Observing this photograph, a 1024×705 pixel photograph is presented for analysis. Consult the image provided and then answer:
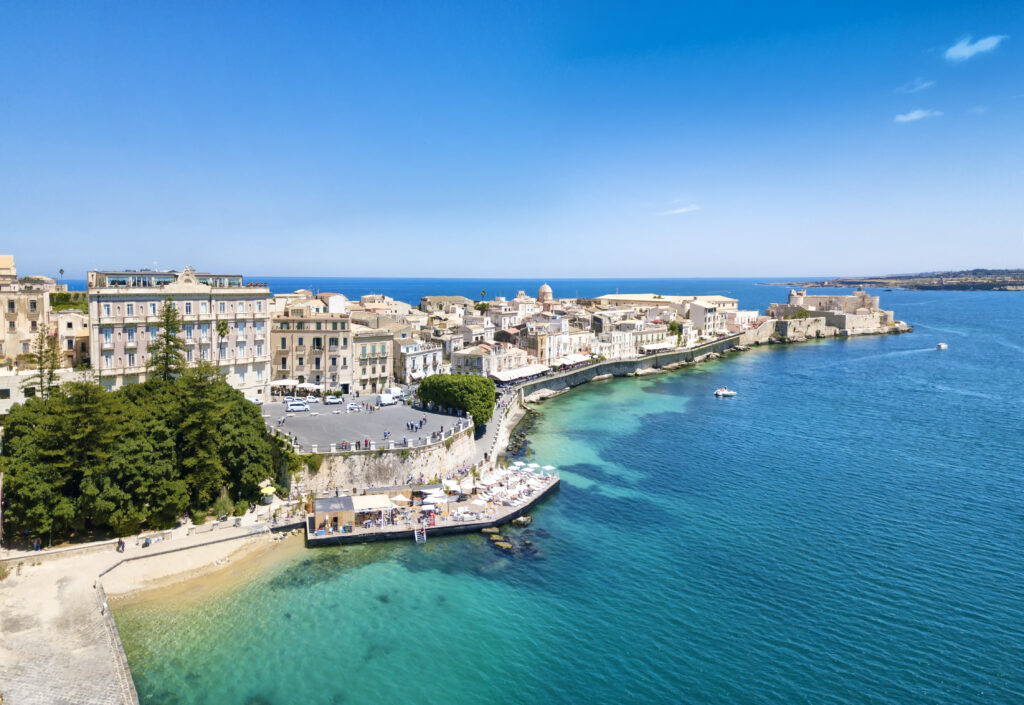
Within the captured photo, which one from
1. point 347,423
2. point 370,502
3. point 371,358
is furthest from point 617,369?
point 370,502

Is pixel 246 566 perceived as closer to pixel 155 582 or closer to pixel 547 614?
pixel 155 582

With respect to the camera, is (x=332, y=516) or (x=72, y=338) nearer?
(x=332, y=516)

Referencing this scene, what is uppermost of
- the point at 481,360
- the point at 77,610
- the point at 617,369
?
the point at 481,360

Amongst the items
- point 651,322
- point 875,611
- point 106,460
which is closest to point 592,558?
point 875,611

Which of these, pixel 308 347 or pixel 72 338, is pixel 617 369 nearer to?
pixel 308 347

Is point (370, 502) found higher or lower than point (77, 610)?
higher

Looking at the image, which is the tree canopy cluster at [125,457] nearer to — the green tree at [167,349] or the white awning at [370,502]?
the white awning at [370,502]

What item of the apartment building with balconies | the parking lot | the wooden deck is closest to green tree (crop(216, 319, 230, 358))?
the apartment building with balconies

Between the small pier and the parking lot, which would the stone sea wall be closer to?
the parking lot
